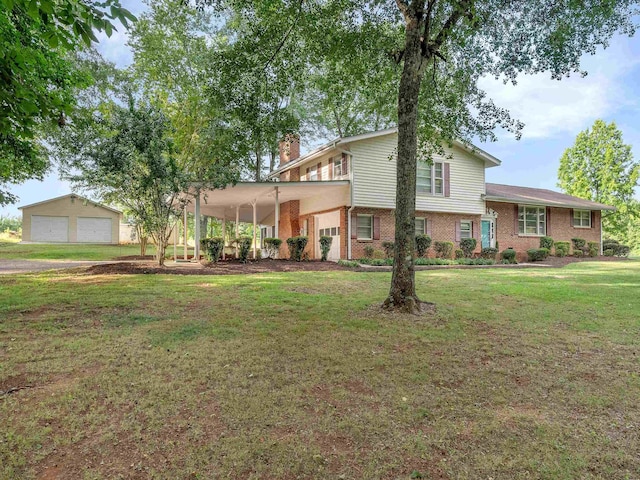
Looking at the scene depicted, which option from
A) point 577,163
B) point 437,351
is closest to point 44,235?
point 437,351

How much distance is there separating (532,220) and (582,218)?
437 cm

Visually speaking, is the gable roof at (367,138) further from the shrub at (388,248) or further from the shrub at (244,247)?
the shrub at (244,247)

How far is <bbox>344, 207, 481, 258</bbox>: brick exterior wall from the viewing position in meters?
17.0

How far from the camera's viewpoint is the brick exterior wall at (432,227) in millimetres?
16953

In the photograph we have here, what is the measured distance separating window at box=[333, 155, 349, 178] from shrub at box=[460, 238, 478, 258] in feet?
23.2

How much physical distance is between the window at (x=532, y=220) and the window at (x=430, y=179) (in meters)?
5.93

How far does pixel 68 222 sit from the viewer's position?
111ft

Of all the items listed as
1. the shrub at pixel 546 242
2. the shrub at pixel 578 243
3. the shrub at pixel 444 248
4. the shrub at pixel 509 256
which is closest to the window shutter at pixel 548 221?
the shrub at pixel 546 242

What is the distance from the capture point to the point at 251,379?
345 cm

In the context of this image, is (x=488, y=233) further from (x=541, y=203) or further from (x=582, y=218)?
(x=582, y=218)

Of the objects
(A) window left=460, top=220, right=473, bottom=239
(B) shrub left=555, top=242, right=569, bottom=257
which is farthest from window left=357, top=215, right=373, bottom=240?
(B) shrub left=555, top=242, right=569, bottom=257

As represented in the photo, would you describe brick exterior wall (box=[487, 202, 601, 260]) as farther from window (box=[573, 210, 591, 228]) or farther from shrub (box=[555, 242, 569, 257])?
shrub (box=[555, 242, 569, 257])

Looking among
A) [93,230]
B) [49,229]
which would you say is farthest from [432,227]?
[49,229]

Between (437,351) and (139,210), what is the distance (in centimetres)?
1130
